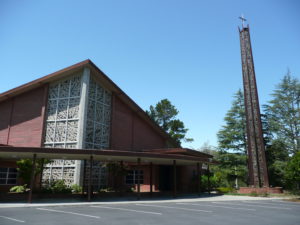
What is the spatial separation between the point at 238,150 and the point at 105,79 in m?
24.5

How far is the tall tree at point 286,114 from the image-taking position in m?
36.4

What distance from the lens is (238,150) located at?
3950 centimetres

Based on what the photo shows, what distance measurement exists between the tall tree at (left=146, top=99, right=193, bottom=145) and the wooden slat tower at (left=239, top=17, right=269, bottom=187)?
21.4 metres

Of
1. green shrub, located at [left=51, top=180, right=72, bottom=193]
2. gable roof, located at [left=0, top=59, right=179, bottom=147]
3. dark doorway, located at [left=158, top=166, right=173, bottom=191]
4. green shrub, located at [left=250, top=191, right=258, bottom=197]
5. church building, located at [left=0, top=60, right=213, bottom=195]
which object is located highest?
gable roof, located at [left=0, top=59, right=179, bottom=147]

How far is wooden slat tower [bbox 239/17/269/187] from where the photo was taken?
2695 centimetres

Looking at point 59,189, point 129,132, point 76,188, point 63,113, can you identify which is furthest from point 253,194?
point 63,113

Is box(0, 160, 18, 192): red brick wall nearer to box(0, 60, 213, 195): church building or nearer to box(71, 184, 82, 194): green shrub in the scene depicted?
box(0, 60, 213, 195): church building

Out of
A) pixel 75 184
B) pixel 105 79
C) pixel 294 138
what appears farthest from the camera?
pixel 294 138

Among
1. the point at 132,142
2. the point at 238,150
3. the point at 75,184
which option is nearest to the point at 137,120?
the point at 132,142

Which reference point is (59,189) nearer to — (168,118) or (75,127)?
(75,127)

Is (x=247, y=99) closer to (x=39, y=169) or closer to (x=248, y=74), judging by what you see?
(x=248, y=74)

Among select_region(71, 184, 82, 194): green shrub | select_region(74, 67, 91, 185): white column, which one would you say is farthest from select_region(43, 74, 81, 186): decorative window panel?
select_region(71, 184, 82, 194): green shrub

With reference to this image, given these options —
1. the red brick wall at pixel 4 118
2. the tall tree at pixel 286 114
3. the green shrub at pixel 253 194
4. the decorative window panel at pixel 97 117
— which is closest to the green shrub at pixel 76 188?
the decorative window panel at pixel 97 117

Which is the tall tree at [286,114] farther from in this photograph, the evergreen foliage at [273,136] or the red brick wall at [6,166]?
the red brick wall at [6,166]
